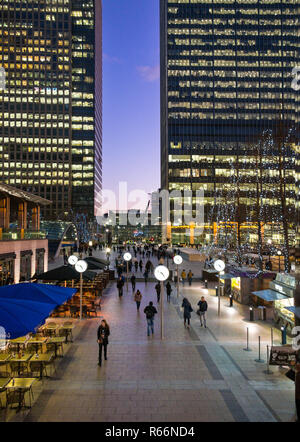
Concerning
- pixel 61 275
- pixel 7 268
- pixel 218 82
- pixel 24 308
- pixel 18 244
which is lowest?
pixel 7 268

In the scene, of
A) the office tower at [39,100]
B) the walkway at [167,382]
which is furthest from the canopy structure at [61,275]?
the office tower at [39,100]

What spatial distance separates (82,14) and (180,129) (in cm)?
7419

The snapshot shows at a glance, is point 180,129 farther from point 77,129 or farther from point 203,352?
Answer: point 203,352

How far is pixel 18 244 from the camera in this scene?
87.5 ft

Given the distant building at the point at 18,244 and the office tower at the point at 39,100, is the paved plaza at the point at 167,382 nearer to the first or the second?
the distant building at the point at 18,244

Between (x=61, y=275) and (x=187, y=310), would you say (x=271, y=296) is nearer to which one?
(x=187, y=310)

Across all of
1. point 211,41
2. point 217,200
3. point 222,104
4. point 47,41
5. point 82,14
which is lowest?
point 217,200

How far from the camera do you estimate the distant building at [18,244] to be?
23891mm

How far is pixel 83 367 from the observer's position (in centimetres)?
1065

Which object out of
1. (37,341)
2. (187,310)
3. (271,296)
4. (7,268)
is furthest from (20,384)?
(7,268)

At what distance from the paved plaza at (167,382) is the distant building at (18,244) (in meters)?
11.5

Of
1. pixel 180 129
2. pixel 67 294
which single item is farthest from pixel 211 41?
pixel 67 294

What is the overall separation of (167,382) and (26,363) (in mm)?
4264
